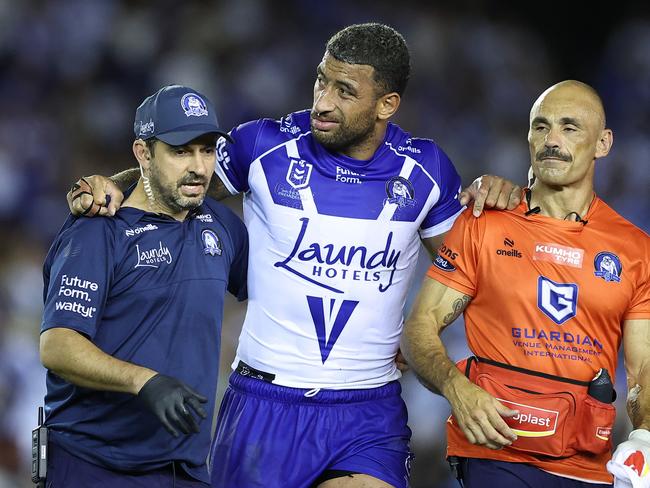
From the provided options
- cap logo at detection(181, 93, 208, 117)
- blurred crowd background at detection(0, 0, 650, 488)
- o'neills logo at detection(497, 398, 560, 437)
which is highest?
blurred crowd background at detection(0, 0, 650, 488)

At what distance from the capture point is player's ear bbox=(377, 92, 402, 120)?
5105 mm

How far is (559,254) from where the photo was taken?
15.9 ft

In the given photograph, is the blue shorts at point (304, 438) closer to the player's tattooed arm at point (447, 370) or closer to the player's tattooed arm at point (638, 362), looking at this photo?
the player's tattooed arm at point (447, 370)

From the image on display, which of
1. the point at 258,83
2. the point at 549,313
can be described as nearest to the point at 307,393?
the point at 549,313

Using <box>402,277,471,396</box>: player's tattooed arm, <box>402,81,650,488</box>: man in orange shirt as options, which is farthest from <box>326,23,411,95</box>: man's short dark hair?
<box>402,277,471,396</box>: player's tattooed arm

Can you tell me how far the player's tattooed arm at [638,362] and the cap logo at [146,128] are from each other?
7.14 feet

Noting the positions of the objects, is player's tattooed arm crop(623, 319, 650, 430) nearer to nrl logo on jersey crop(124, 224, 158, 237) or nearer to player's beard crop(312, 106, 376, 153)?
player's beard crop(312, 106, 376, 153)

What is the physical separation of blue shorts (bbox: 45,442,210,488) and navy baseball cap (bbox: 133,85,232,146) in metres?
1.26

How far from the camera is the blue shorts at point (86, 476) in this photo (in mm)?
4215

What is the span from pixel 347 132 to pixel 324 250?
540mm

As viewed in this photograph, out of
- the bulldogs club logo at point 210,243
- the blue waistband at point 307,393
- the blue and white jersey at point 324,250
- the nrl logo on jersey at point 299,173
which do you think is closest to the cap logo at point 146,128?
the bulldogs club logo at point 210,243

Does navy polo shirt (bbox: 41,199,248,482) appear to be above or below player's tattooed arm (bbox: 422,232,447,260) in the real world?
below

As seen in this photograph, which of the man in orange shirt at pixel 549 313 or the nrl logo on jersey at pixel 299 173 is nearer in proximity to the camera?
the man in orange shirt at pixel 549 313

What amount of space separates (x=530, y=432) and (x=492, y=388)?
0.77ft
